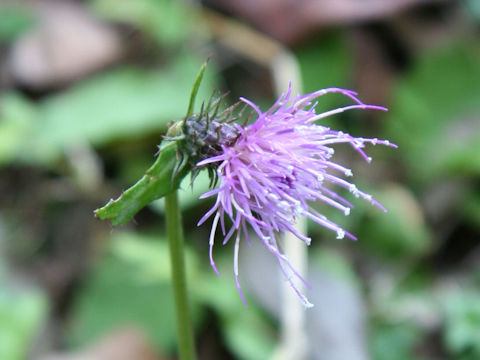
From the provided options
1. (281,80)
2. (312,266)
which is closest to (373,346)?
(312,266)

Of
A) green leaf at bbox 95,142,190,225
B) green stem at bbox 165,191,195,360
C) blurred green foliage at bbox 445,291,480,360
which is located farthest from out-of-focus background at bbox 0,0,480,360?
green leaf at bbox 95,142,190,225

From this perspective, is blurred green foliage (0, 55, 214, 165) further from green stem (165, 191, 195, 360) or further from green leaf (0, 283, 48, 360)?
green stem (165, 191, 195, 360)

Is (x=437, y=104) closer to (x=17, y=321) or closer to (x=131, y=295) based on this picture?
(x=131, y=295)

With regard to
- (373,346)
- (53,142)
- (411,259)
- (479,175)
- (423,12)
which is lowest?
(373,346)

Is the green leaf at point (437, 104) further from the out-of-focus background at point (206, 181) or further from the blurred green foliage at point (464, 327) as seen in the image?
the blurred green foliage at point (464, 327)

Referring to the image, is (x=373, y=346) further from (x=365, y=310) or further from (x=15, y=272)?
(x=15, y=272)
